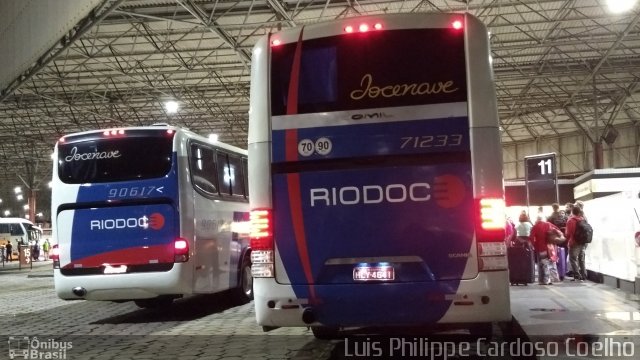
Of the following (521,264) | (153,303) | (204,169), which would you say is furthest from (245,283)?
(521,264)

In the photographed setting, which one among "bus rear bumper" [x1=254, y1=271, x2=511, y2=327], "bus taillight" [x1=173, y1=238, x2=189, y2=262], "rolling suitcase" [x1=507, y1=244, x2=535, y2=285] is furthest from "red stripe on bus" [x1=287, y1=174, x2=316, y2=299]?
"rolling suitcase" [x1=507, y1=244, x2=535, y2=285]

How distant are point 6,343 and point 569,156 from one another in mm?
39153

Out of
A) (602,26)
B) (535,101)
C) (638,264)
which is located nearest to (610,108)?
(535,101)

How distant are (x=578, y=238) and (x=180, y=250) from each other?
318 inches

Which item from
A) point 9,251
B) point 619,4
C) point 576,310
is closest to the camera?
point 576,310

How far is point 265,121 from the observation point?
591cm

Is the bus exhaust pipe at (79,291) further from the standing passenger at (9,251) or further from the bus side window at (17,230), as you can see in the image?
the bus side window at (17,230)

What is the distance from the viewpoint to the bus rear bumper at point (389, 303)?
544 centimetres

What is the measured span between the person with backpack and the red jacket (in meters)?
0.46

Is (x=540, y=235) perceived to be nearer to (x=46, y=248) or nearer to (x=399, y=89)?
(x=399, y=89)

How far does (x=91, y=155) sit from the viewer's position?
10398mm

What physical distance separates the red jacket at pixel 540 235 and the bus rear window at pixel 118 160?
775cm

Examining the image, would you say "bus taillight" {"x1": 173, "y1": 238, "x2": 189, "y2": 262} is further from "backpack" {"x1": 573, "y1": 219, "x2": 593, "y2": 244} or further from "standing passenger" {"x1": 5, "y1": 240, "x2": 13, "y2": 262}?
"standing passenger" {"x1": 5, "y1": 240, "x2": 13, "y2": 262}

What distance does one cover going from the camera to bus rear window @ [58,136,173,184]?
1018 centimetres
